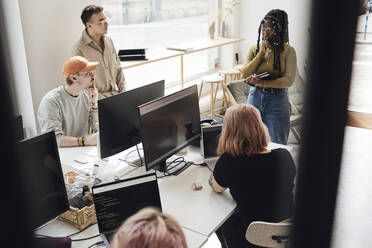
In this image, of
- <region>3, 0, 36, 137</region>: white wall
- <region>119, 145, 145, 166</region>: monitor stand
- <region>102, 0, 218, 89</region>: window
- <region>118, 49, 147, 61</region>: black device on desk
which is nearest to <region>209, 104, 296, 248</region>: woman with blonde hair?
<region>119, 145, 145, 166</region>: monitor stand

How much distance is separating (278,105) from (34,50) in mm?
1979

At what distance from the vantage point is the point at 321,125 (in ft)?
1.01

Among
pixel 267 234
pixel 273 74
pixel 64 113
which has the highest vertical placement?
pixel 273 74

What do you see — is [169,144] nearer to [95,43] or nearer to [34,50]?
[95,43]

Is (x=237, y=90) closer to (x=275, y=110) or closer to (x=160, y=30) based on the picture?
(x=275, y=110)

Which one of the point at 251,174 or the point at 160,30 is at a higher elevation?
the point at 160,30

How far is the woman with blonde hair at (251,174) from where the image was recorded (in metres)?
1.74

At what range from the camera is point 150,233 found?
1.01 meters

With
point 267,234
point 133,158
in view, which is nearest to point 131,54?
point 133,158

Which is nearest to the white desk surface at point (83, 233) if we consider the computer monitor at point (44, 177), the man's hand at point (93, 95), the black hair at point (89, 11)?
the computer monitor at point (44, 177)

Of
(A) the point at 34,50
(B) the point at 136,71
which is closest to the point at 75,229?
(A) the point at 34,50

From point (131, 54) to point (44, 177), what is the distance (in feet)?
8.28

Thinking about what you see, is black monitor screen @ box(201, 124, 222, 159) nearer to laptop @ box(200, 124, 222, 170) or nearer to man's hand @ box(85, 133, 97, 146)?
laptop @ box(200, 124, 222, 170)

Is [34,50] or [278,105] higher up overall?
[34,50]
